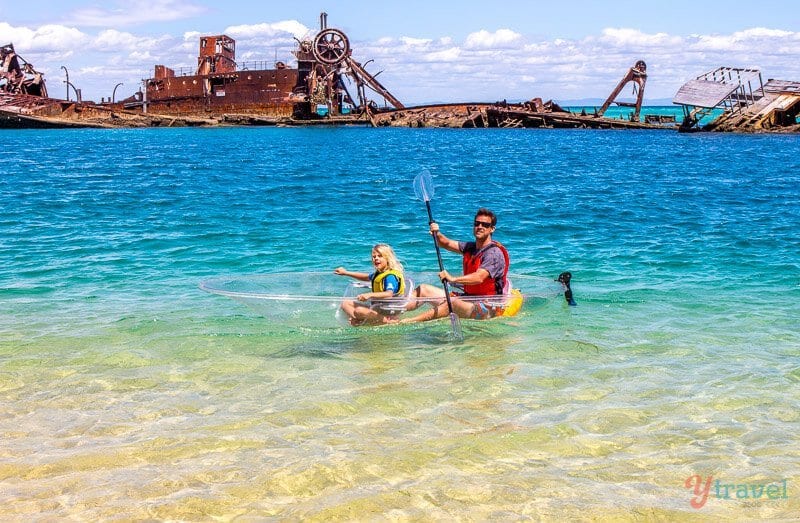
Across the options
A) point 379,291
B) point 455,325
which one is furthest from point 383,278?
point 455,325

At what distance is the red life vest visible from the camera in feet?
30.6

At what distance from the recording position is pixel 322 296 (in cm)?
961

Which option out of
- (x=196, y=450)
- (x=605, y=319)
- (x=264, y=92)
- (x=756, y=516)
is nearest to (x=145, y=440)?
(x=196, y=450)

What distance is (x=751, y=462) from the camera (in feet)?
18.2

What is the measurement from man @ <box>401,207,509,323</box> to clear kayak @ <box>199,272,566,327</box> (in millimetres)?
84

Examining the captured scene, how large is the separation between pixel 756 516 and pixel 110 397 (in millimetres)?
4986

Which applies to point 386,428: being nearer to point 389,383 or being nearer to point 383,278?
point 389,383

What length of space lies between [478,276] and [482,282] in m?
0.17

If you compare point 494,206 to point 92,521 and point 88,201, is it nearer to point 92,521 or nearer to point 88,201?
point 88,201

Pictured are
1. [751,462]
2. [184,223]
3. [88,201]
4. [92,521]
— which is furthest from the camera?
[88,201]

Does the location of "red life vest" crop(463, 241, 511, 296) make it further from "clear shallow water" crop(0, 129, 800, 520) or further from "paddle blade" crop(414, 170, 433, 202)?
"paddle blade" crop(414, 170, 433, 202)

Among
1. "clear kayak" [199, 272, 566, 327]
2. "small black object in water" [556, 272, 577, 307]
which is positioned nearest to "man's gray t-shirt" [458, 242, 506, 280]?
"clear kayak" [199, 272, 566, 327]

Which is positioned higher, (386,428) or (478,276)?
(478,276)

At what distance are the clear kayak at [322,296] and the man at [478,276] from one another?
0.08 metres
